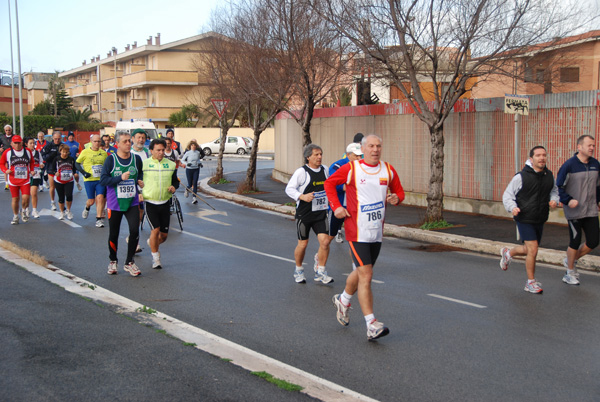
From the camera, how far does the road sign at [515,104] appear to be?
484 inches

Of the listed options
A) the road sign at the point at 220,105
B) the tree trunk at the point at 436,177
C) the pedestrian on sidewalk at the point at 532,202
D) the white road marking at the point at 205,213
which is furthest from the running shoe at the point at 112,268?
the road sign at the point at 220,105

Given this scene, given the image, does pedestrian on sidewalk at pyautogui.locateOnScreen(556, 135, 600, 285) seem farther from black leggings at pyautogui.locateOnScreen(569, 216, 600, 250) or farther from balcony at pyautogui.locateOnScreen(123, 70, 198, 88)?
balcony at pyautogui.locateOnScreen(123, 70, 198, 88)

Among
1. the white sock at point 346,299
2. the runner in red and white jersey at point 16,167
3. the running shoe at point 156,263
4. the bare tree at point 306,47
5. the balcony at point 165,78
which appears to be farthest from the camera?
the balcony at point 165,78

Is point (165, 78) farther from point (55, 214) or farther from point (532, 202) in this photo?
point (532, 202)

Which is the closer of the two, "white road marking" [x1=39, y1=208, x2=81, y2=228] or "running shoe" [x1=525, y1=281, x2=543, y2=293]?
"running shoe" [x1=525, y1=281, x2=543, y2=293]

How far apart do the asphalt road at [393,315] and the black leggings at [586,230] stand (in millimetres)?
580

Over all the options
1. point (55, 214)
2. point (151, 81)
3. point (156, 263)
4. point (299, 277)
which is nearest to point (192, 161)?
point (55, 214)

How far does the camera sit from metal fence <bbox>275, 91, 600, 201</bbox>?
13859mm

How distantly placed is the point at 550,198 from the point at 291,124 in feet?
60.1

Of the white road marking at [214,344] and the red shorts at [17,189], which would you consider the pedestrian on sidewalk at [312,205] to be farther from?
the red shorts at [17,189]

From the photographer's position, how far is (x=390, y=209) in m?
16.9

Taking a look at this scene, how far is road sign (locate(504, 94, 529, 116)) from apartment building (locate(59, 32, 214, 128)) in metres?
42.4

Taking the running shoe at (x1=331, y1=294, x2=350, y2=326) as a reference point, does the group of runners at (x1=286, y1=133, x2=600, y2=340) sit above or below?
above

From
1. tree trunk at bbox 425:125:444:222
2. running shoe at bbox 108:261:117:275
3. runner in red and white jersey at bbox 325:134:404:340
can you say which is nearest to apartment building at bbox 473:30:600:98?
tree trunk at bbox 425:125:444:222
